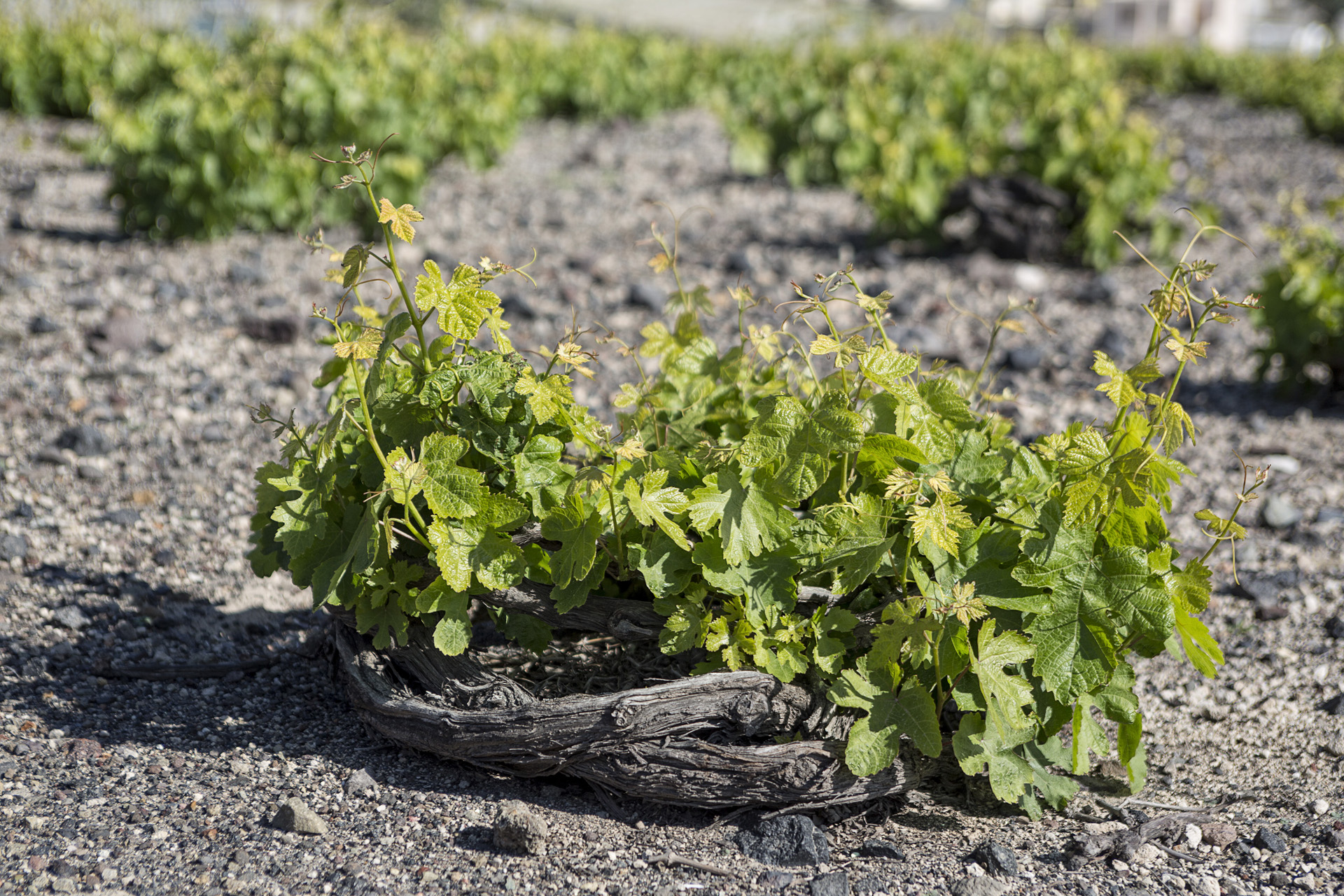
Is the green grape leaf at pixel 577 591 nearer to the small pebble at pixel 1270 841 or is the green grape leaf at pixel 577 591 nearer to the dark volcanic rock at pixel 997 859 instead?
the dark volcanic rock at pixel 997 859

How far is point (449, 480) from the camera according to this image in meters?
2.02

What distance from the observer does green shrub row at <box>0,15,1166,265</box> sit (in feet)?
19.0

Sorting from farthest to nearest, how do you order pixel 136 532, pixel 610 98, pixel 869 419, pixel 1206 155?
1. pixel 610 98
2. pixel 1206 155
3. pixel 136 532
4. pixel 869 419

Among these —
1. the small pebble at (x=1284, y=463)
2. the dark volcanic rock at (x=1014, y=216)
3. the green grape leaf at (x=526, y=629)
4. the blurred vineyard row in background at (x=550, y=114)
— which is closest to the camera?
the green grape leaf at (x=526, y=629)

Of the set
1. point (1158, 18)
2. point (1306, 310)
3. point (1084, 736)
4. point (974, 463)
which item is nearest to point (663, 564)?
point (974, 463)

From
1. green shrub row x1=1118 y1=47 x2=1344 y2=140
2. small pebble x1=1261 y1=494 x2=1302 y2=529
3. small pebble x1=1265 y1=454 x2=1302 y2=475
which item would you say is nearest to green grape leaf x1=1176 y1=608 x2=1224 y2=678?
small pebble x1=1261 y1=494 x2=1302 y2=529

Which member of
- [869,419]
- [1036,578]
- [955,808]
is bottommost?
[955,808]

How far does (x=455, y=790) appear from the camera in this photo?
2.20 meters

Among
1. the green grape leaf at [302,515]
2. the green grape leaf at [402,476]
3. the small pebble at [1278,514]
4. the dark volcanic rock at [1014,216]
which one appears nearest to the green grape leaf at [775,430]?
the green grape leaf at [402,476]

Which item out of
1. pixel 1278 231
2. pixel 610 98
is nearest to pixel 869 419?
pixel 1278 231

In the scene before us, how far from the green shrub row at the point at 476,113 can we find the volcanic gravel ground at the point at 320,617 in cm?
33

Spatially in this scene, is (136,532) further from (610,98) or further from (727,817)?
(610,98)

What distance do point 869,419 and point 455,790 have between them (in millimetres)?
1092

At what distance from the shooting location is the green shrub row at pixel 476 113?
19.0ft
